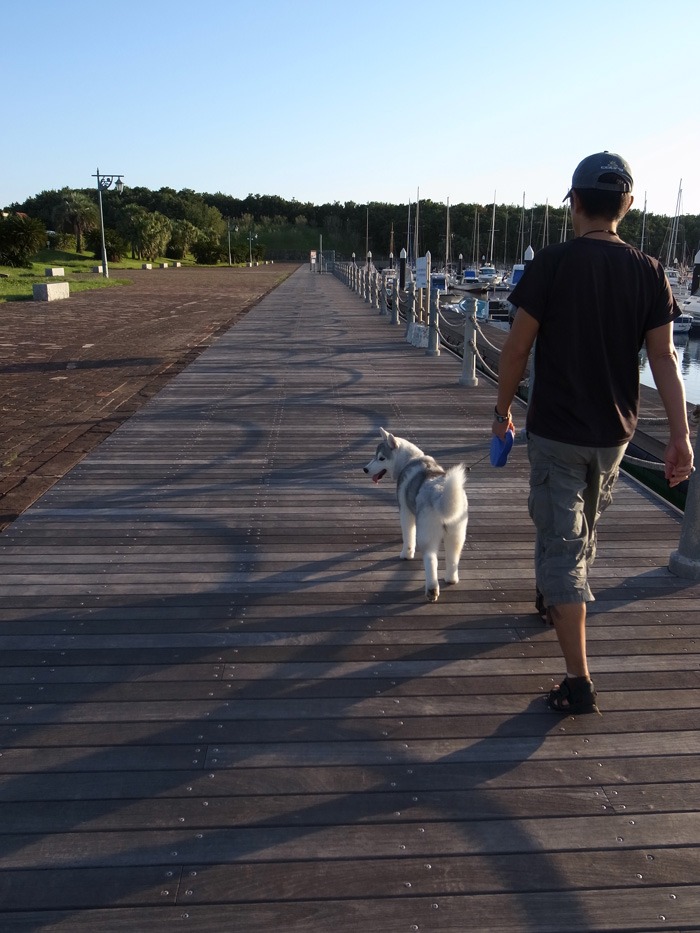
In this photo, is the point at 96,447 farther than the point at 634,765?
Yes

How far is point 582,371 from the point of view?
279 centimetres

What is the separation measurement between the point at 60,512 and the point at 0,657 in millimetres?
2116

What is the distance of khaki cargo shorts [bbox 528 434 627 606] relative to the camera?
2871mm

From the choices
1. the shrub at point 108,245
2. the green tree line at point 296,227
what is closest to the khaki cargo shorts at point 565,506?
the green tree line at point 296,227

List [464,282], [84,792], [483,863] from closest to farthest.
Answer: [483,863], [84,792], [464,282]

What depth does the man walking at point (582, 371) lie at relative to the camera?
8.88 feet

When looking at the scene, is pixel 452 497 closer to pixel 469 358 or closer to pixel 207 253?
pixel 469 358

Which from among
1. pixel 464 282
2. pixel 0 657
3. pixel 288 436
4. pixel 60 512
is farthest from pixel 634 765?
pixel 464 282

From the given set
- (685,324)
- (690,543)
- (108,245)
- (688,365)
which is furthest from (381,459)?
(108,245)

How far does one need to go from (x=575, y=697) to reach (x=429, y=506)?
122cm

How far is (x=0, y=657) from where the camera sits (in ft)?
11.1

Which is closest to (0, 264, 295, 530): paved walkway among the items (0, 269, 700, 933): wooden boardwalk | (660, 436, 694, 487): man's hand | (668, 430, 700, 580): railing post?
(0, 269, 700, 933): wooden boardwalk

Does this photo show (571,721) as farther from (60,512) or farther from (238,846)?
(60,512)

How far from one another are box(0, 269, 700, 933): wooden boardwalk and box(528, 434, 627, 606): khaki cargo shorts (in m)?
0.58
